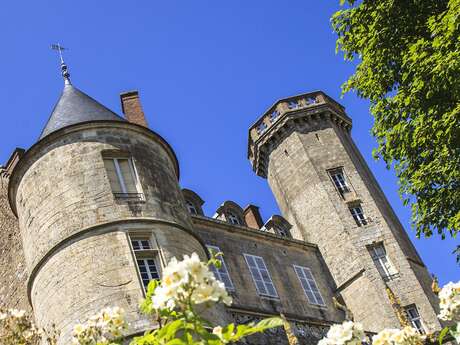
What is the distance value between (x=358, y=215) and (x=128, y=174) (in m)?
12.9

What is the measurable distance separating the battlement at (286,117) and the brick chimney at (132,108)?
35.5 ft

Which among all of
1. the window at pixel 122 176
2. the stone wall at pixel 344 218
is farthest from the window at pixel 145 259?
the stone wall at pixel 344 218

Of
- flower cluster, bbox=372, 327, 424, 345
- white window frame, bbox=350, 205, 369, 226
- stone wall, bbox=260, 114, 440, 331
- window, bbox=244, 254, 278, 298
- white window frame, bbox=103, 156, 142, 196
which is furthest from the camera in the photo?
white window frame, bbox=350, 205, 369, 226

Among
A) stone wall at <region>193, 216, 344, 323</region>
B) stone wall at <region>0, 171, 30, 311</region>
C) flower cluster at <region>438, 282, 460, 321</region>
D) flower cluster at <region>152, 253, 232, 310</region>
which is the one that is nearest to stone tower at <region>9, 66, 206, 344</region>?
stone wall at <region>0, 171, 30, 311</region>

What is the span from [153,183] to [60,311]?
3839 mm

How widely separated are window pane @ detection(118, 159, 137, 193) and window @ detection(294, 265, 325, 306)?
9.90 metres

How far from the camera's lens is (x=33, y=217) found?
536 inches

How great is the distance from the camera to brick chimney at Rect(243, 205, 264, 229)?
84.0 feet

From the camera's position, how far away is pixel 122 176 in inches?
545

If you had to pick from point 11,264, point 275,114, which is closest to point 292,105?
point 275,114

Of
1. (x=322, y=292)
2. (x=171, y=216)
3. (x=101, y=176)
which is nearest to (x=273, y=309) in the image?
(x=322, y=292)

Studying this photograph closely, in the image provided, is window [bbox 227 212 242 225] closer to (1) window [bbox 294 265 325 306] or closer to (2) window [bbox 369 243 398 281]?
(1) window [bbox 294 265 325 306]

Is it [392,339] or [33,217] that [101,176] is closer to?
[33,217]

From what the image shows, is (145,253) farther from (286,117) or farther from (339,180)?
(286,117)
